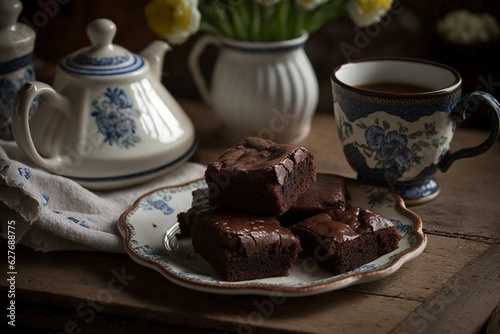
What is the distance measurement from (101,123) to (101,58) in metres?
0.13

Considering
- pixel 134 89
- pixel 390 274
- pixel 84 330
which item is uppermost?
pixel 134 89

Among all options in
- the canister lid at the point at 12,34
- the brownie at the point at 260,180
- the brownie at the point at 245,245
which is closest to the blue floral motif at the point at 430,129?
the brownie at the point at 260,180

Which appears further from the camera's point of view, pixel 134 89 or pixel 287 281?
pixel 134 89

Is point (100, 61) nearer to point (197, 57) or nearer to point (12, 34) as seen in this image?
point (12, 34)

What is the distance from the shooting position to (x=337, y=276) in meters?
1.10

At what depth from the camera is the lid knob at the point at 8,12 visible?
147 centimetres

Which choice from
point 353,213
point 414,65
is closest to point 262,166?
point 353,213

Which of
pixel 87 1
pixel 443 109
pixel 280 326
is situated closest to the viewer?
pixel 280 326

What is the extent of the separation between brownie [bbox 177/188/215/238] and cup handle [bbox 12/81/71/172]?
28 centimetres

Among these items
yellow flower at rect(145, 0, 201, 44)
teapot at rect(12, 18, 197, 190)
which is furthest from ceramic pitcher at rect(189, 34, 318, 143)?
teapot at rect(12, 18, 197, 190)

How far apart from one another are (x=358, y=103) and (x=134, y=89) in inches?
16.9

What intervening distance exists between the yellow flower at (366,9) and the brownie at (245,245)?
0.57 m

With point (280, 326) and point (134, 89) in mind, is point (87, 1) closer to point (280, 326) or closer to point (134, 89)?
point (134, 89)

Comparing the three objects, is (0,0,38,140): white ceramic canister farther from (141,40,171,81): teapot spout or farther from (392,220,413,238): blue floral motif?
(392,220,413,238): blue floral motif
